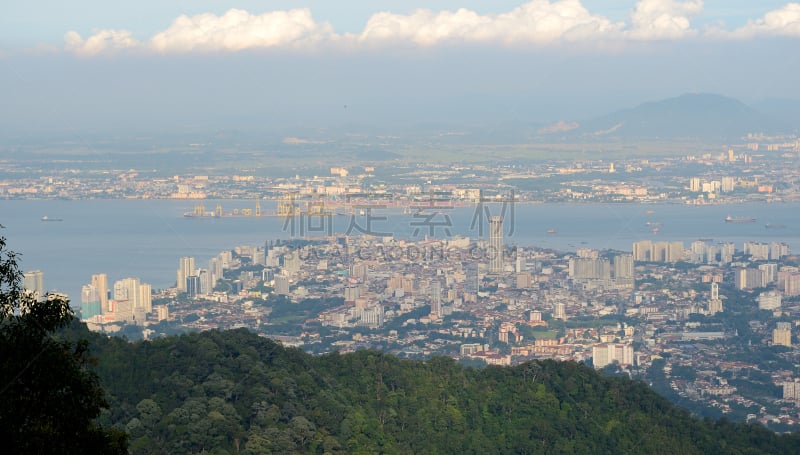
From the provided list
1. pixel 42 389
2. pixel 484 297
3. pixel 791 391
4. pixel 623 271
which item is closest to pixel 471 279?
pixel 484 297

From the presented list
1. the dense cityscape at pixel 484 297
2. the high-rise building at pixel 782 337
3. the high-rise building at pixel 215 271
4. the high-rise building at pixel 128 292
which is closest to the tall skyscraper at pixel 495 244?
the dense cityscape at pixel 484 297

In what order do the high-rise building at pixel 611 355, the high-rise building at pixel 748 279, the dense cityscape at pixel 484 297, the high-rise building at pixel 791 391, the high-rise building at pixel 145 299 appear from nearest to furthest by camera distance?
the high-rise building at pixel 791 391 < the high-rise building at pixel 611 355 < the dense cityscape at pixel 484 297 < the high-rise building at pixel 145 299 < the high-rise building at pixel 748 279

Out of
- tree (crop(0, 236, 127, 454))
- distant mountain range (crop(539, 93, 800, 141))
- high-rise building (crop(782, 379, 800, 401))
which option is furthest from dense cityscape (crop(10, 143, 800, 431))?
distant mountain range (crop(539, 93, 800, 141))

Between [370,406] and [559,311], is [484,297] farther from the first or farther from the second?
[370,406]

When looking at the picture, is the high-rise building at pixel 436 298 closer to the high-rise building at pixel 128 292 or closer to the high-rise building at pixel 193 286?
the high-rise building at pixel 193 286

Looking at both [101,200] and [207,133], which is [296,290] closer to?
[101,200]

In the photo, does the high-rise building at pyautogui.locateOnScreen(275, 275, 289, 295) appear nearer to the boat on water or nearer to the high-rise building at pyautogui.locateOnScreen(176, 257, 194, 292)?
the high-rise building at pyautogui.locateOnScreen(176, 257, 194, 292)

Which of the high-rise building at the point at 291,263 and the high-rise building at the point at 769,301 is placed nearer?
the high-rise building at the point at 769,301
